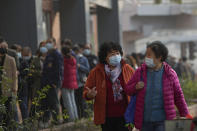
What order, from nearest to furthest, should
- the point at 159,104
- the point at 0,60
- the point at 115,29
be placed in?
the point at 159,104
the point at 0,60
the point at 115,29

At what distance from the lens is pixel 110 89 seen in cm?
800

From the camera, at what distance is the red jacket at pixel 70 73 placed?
12836mm

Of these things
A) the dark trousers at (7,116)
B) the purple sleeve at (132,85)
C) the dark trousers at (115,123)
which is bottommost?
the dark trousers at (7,116)

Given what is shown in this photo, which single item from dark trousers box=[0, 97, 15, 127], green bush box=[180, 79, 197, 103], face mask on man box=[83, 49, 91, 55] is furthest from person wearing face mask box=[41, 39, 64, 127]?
A: green bush box=[180, 79, 197, 103]

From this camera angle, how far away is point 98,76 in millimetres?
8016

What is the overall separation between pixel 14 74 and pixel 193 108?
514cm

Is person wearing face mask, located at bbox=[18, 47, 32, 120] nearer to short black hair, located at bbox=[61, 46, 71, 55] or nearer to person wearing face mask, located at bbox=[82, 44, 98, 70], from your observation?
short black hair, located at bbox=[61, 46, 71, 55]

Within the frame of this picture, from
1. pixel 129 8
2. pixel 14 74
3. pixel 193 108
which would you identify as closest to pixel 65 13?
pixel 193 108

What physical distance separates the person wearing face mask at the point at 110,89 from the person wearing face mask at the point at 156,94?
21.5 inches

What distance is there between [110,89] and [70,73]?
5001 mm

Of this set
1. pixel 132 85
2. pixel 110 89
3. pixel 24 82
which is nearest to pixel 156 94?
pixel 132 85

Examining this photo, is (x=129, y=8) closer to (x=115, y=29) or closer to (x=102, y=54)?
(x=115, y=29)

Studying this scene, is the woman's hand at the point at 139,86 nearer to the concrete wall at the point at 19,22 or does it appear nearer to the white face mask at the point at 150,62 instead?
the white face mask at the point at 150,62

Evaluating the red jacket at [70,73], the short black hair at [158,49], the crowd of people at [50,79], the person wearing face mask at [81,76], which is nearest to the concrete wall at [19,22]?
the person wearing face mask at [81,76]
